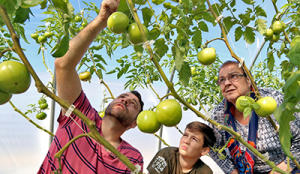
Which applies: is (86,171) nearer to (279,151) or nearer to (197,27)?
(197,27)

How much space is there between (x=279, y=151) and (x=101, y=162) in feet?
4.13

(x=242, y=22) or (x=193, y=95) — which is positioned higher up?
(x=242, y=22)

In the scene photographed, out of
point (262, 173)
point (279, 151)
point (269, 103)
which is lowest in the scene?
point (262, 173)

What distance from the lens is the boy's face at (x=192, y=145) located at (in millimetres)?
1924

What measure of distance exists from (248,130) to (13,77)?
155 centimetres

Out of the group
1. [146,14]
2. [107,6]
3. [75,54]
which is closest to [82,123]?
[75,54]

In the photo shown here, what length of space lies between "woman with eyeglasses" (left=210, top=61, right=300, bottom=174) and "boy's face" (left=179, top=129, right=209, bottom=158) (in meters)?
0.21

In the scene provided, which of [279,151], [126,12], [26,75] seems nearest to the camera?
[26,75]

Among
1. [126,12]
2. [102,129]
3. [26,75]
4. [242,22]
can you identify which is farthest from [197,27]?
[102,129]

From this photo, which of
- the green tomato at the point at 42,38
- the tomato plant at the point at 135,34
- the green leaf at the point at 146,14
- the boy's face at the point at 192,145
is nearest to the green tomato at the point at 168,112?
the tomato plant at the point at 135,34

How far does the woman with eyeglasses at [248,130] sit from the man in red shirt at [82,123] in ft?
2.32

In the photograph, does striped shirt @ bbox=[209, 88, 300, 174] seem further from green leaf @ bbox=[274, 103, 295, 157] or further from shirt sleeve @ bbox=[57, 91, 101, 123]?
green leaf @ bbox=[274, 103, 295, 157]

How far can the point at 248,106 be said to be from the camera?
0.86 metres

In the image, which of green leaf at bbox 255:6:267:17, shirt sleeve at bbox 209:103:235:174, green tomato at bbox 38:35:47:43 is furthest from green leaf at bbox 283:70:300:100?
green tomato at bbox 38:35:47:43
